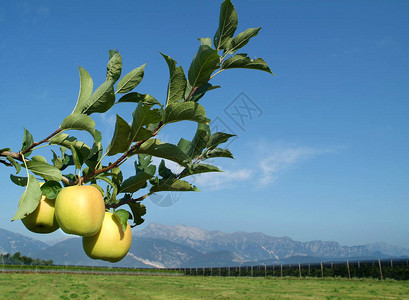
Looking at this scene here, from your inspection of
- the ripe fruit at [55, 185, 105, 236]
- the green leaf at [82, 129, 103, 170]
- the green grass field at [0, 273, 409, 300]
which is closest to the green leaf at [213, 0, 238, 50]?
the green leaf at [82, 129, 103, 170]

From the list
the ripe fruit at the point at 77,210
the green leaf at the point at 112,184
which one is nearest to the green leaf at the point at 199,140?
the green leaf at the point at 112,184


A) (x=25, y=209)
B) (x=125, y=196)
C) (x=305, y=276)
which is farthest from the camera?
(x=305, y=276)

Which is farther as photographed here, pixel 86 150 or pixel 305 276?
pixel 305 276

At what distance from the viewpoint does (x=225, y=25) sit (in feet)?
3.52

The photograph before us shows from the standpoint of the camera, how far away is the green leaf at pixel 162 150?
3.17ft

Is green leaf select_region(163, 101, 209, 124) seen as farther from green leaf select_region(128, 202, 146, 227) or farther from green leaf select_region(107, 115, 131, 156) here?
green leaf select_region(128, 202, 146, 227)

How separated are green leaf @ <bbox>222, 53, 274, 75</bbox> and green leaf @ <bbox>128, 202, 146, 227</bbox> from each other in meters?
0.60

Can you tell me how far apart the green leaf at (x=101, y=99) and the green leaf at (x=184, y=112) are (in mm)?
183

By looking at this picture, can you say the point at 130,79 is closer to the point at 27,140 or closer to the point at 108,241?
the point at 27,140

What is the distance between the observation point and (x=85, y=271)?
70.4 m

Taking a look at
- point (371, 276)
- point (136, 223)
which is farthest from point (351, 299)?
point (136, 223)

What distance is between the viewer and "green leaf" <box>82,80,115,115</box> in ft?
3.21

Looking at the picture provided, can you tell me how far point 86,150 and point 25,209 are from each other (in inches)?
10.6

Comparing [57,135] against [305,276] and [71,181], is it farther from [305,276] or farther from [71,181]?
[305,276]
